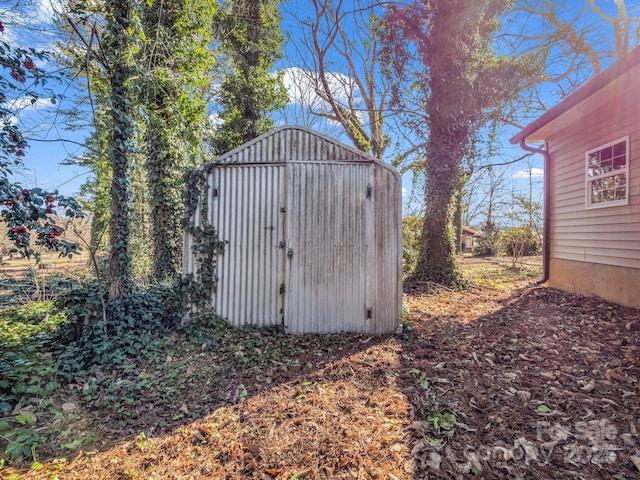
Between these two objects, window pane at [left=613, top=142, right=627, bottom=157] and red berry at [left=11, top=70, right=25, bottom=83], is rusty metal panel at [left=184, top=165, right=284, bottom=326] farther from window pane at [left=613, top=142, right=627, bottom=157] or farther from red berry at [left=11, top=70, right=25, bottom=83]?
window pane at [left=613, top=142, right=627, bottom=157]

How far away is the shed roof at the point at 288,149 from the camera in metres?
4.18

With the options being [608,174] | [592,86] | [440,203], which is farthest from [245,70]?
[608,174]

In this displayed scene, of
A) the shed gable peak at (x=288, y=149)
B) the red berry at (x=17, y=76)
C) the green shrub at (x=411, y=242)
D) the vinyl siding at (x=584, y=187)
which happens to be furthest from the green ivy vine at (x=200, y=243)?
the vinyl siding at (x=584, y=187)

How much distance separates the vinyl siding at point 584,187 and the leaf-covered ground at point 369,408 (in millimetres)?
1177

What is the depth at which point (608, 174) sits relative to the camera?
15.8ft

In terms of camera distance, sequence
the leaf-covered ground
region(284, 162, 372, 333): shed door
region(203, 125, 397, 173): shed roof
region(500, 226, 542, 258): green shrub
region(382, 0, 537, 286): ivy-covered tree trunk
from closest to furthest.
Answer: the leaf-covered ground < region(284, 162, 372, 333): shed door < region(203, 125, 397, 173): shed roof < region(382, 0, 537, 286): ivy-covered tree trunk < region(500, 226, 542, 258): green shrub

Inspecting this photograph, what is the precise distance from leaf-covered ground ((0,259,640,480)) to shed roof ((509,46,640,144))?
3233mm

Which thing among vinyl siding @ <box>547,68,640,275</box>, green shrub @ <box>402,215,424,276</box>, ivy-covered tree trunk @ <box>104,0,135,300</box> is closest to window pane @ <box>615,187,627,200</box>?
vinyl siding @ <box>547,68,640,275</box>

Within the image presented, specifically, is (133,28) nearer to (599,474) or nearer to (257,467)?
(257,467)

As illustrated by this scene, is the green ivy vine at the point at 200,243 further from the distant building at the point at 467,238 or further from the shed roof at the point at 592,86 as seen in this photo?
the distant building at the point at 467,238

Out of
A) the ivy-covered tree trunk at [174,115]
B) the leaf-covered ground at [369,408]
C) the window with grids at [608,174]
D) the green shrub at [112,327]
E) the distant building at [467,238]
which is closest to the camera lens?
the leaf-covered ground at [369,408]

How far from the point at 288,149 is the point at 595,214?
17.6 feet

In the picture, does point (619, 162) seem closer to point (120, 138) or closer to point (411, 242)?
point (411, 242)

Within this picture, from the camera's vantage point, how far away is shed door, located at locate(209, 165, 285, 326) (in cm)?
419
